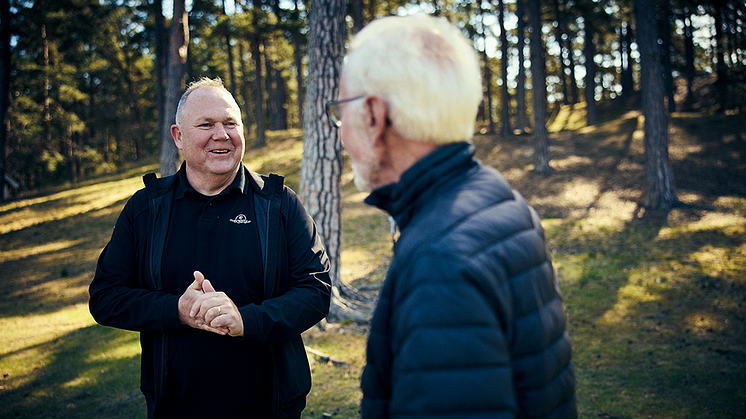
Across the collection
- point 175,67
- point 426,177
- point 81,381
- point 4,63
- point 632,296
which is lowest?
point 632,296

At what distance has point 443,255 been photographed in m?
1.04

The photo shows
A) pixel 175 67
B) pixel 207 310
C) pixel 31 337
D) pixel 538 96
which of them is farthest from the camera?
pixel 538 96

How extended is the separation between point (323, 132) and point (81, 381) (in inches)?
167

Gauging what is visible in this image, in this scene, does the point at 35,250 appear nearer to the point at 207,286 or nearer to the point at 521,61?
the point at 207,286

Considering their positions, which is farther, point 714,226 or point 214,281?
point 714,226

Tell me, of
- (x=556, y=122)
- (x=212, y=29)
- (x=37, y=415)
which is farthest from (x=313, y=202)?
(x=556, y=122)

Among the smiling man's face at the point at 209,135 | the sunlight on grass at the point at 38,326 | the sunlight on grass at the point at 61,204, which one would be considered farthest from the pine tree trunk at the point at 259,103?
the smiling man's face at the point at 209,135

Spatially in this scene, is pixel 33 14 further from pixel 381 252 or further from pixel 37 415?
pixel 37 415

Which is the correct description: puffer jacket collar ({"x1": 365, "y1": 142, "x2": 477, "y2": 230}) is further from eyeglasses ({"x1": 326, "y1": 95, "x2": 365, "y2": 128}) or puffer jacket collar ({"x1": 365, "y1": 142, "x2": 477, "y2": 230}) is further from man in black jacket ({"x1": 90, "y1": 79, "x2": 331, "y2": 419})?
man in black jacket ({"x1": 90, "y1": 79, "x2": 331, "y2": 419})

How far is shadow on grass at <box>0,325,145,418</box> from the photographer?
184 inches

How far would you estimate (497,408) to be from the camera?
1.01 meters

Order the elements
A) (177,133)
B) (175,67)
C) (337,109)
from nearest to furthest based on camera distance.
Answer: (337,109) < (177,133) < (175,67)

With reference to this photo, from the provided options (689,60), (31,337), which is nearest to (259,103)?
(31,337)

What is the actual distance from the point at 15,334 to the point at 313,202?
5.25 m
